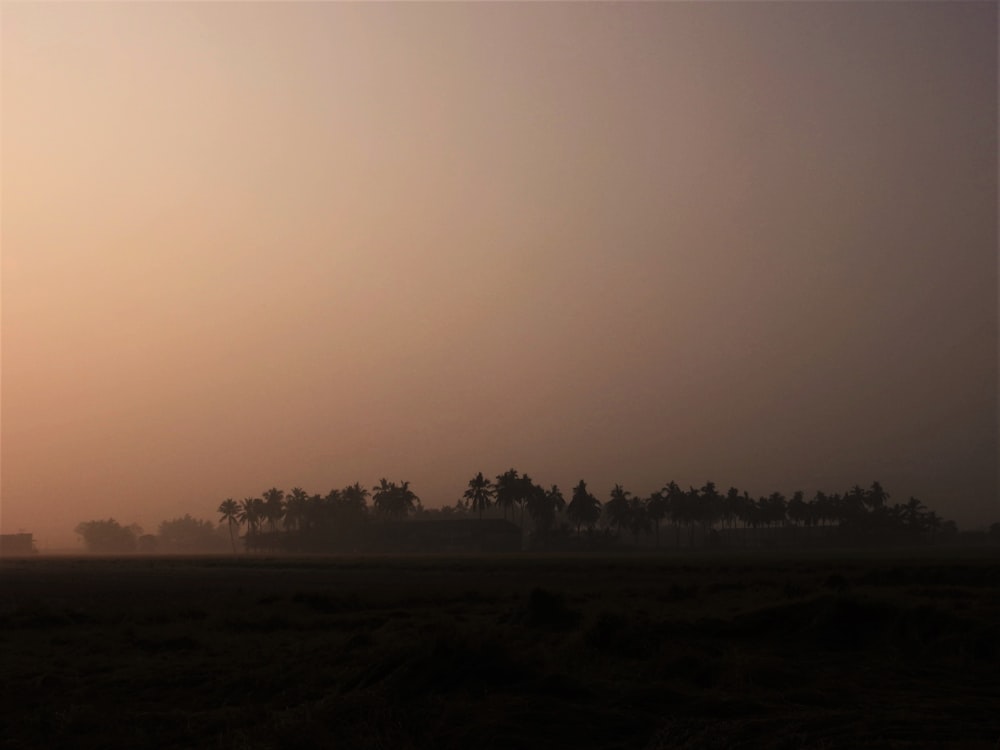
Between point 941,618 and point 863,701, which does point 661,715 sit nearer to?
point 863,701

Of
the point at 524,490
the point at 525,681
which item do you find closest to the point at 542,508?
the point at 524,490

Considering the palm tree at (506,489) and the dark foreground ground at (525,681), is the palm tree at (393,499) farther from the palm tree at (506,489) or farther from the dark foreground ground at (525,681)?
the dark foreground ground at (525,681)

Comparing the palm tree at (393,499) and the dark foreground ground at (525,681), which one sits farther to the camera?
the palm tree at (393,499)

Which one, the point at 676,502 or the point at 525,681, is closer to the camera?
the point at 525,681

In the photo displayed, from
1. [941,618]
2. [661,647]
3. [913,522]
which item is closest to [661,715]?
[661,647]

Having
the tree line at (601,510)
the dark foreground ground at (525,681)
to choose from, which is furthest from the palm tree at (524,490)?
the dark foreground ground at (525,681)

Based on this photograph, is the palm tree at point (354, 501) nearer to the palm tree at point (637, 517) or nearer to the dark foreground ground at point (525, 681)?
the palm tree at point (637, 517)

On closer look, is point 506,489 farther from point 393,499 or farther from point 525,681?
point 525,681

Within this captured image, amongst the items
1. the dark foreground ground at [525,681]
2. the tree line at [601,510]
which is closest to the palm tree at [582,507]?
the tree line at [601,510]

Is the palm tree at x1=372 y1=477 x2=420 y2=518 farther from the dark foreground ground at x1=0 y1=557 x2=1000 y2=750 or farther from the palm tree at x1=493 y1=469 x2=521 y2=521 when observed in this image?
the dark foreground ground at x1=0 y1=557 x2=1000 y2=750

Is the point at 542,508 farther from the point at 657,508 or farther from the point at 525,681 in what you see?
the point at 525,681

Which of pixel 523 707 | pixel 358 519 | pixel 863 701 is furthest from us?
pixel 358 519

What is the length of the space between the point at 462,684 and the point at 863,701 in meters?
6.05

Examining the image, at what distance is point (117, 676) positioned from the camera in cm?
1900
